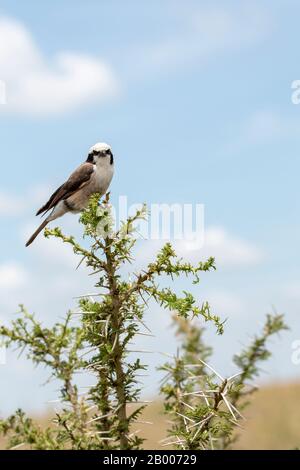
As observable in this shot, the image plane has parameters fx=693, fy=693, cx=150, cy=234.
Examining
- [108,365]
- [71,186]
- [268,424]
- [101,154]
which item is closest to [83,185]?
[71,186]

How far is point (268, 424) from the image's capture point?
18766 mm

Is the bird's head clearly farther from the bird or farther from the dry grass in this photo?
the dry grass

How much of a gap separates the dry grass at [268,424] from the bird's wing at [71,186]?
707 centimetres

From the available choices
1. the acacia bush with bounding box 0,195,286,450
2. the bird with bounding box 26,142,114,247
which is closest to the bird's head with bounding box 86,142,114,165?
the bird with bounding box 26,142,114,247

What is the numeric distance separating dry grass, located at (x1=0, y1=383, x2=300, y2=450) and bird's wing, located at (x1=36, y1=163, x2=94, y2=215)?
7073mm

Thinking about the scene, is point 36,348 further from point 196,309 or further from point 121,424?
point 196,309

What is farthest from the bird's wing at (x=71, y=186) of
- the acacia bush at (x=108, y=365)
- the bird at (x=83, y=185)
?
the acacia bush at (x=108, y=365)

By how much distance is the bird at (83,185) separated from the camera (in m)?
11.1

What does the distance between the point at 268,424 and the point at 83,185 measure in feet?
34.5

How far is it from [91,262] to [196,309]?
78cm

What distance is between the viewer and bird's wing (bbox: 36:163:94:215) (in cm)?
1112

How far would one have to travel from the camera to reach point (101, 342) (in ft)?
14.8

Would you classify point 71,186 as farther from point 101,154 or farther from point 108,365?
point 108,365
